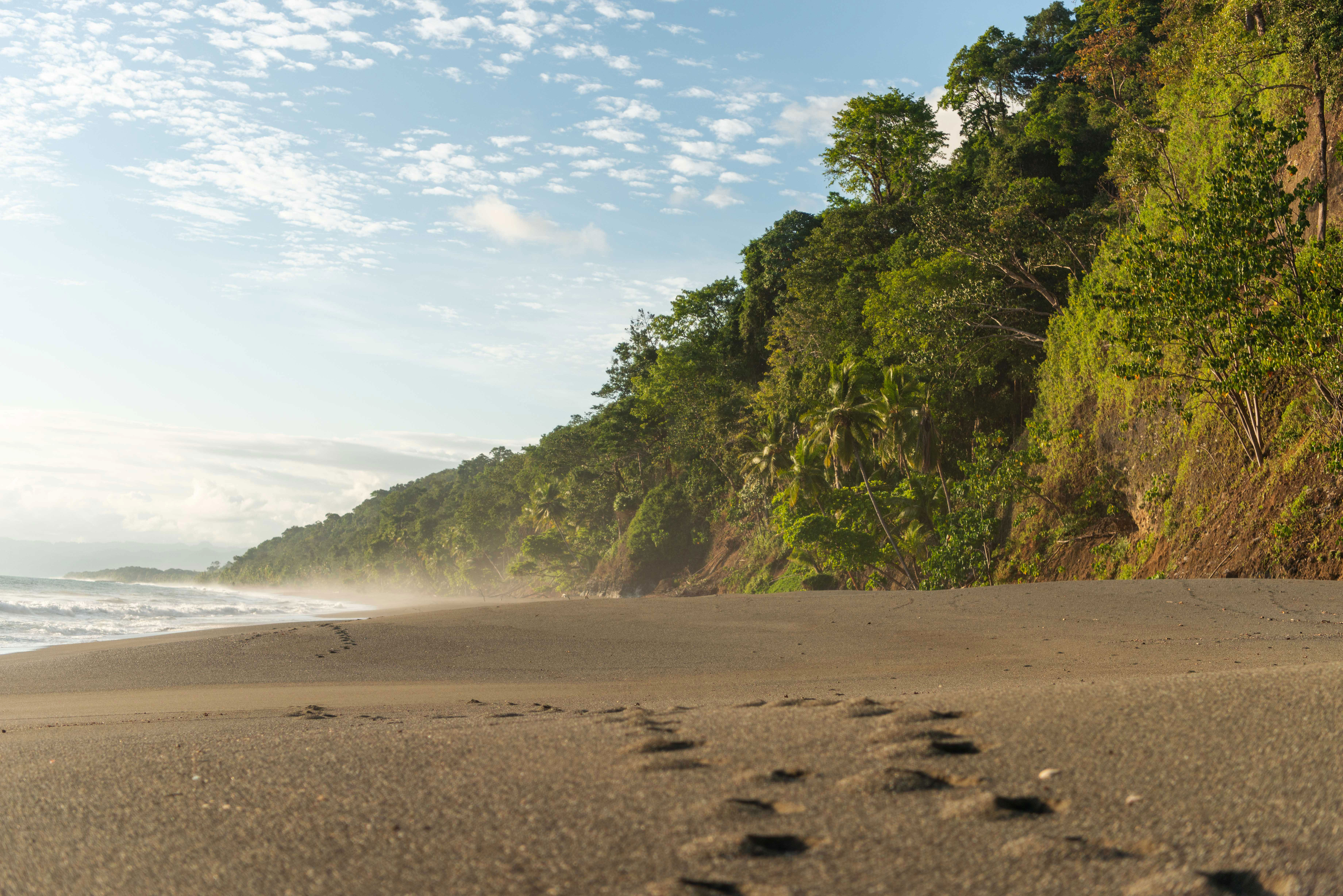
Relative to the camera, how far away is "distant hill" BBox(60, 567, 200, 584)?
13875 cm

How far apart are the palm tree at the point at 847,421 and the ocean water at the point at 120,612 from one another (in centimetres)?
1754

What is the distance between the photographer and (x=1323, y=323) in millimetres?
11086

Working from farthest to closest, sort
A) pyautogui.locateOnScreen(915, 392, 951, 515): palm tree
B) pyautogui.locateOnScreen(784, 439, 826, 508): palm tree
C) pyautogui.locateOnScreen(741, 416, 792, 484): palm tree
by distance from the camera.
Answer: pyautogui.locateOnScreen(741, 416, 792, 484): palm tree, pyautogui.locateOnScreen(784, 439, 826, 508): palm tree, pyautogui.locateOnScreen(915, 392, 951, 515): palm tree

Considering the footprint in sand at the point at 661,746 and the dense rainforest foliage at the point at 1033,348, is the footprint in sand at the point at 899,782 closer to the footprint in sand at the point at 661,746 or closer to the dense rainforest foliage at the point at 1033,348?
the footprint in sand at the point at 661,746

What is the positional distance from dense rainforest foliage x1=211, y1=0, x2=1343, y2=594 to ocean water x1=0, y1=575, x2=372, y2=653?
1747cm

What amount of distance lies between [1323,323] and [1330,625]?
17.3ft

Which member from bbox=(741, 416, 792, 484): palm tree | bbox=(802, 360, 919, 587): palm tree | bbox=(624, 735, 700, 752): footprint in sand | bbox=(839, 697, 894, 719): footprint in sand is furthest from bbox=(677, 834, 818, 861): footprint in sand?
bbox=(741, 416, 792, 484): palm tree

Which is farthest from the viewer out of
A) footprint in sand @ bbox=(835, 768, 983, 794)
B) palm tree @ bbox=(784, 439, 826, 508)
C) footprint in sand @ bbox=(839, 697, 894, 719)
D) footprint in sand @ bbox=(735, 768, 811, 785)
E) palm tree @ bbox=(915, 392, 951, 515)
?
palm tree @ bbox=(784, 439, 826, 508)

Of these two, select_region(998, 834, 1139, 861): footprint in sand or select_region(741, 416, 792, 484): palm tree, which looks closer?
select_region(998, 834, 1139, 861): footprint in sand

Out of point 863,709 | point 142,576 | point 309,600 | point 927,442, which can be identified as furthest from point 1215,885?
point 142,576

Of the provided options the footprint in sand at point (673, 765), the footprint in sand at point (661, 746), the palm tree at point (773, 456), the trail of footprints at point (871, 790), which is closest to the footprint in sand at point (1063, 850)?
the trail of footprints at point (871, 790)

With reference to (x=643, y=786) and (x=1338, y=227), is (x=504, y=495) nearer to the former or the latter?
(x=1338, y=227)

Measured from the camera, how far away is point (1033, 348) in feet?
83.7

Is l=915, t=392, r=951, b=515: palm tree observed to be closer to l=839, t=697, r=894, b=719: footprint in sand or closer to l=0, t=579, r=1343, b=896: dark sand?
l=0, t=579, r=1343, b=896: dark sand
